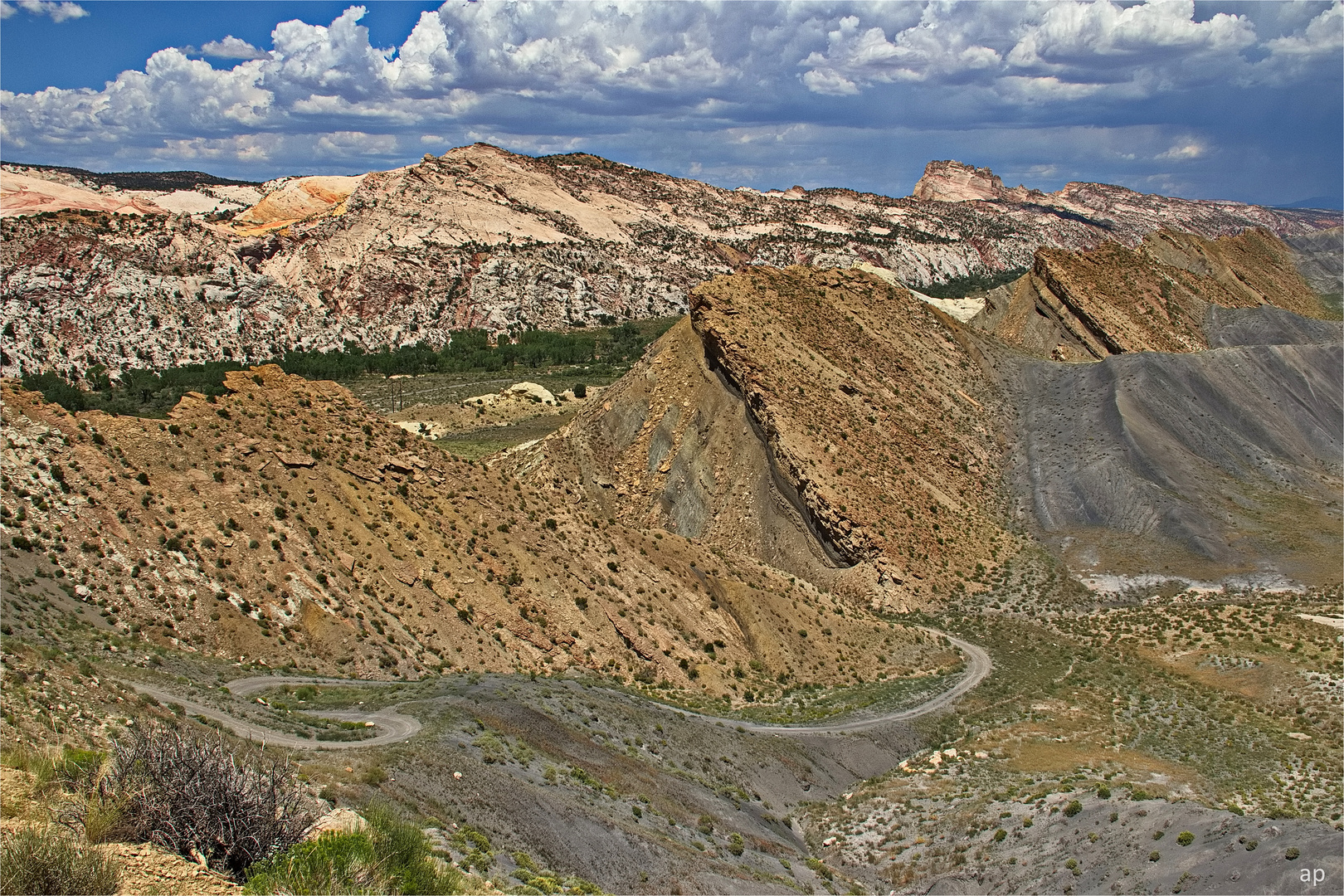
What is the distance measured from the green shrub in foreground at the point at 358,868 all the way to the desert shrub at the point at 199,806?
0.96 feet

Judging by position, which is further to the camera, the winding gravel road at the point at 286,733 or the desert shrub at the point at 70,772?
the winding gravel road at the point at 286,733

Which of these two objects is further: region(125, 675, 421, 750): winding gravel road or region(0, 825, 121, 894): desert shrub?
region(125, 675, 421, 750): winding gravel road

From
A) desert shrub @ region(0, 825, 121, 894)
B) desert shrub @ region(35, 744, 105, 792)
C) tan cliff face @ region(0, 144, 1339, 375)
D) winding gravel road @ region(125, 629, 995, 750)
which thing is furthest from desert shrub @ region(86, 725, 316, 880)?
tan cliff face @ region(0, 144, 1339, 375)

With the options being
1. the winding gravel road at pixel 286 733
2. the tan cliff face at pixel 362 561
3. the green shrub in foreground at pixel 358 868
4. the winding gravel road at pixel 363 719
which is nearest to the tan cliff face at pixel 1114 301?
the tan cliff face at pixel 362 561

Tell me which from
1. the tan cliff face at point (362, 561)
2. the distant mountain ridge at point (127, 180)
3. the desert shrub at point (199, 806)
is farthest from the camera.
→ the distant mountain ridge at point (127, 180)

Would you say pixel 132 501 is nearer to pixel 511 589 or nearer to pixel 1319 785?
pixel 511 589

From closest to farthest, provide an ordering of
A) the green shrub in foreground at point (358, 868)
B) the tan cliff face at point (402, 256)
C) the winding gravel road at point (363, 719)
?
the green shrub in foreground at point (358, 868), the winding gravel road at point (363, 719), the tan cliff face at point (402, 256)

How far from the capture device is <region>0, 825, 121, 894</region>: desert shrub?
23.8 feet

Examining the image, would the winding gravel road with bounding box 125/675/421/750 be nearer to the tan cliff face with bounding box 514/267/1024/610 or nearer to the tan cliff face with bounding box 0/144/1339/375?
the tan cliff face with bounding box 514/267/1024/610

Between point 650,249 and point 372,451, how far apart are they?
391 ft

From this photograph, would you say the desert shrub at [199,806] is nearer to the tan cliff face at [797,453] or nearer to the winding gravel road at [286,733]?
the winding gravel road at [286,733]

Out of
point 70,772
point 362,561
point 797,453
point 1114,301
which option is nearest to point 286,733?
point 70,772

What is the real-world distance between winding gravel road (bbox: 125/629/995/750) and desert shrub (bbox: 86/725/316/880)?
2139mm

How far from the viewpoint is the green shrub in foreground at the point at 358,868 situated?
8.31m
